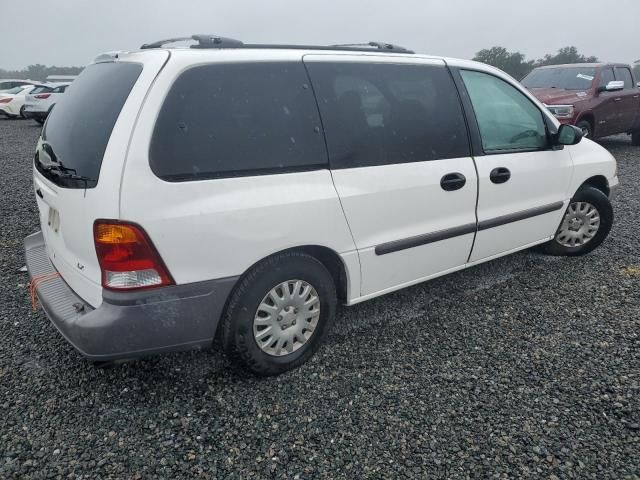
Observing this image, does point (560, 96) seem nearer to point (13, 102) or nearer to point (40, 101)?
point (40, 101)

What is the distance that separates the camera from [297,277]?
2.52m

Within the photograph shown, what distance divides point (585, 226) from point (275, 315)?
10.1 ft

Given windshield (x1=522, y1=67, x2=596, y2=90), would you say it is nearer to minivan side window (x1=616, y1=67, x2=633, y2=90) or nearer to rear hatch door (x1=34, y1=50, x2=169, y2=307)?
minivan side window (x1=616, y1=67, x2=633, y2=90)

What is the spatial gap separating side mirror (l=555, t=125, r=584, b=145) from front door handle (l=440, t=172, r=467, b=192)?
1.07m

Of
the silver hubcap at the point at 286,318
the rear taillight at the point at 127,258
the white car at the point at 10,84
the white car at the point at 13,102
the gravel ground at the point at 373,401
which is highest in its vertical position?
the rear taillight at the point at 127,258

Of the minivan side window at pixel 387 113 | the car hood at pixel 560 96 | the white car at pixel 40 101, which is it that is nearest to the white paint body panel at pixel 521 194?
the minivan side window at pixel 387 113

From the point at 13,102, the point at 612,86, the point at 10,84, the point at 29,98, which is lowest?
the point at 13,102

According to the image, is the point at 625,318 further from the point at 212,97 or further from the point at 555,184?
the point at 212,97

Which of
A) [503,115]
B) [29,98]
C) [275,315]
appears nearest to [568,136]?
[503,115]

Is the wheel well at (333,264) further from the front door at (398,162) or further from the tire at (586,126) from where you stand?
the tire at (586,126)

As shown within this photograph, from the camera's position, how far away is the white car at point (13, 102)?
1777 cm

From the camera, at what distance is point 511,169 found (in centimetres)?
332

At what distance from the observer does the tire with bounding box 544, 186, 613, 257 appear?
4.03 meters

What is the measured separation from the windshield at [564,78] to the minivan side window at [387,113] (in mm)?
7277
